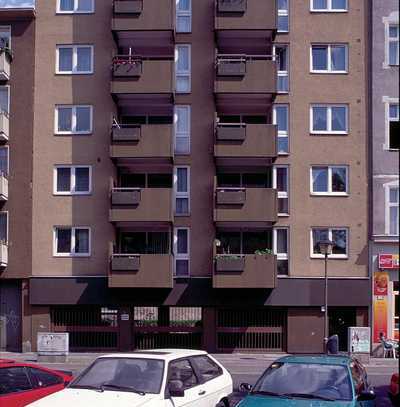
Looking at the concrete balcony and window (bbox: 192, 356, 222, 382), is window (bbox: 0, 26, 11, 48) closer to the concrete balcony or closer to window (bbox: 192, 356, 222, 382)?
the concrete balcony

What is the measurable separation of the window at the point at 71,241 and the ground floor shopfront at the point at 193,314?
114 cm

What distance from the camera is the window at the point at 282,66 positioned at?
32812mm

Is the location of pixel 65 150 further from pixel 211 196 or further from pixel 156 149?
pixel 211 196

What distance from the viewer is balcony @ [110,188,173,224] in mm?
31172

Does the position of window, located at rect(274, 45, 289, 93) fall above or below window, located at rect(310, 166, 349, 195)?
above

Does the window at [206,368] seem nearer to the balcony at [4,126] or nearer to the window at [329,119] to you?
the window at [329,119]

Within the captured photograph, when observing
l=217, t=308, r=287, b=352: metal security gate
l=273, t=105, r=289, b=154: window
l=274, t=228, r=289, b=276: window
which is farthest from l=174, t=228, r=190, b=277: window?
l=273, t=105, r=289, b=154: window

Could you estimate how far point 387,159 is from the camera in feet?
105

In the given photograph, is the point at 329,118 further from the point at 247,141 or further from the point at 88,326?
the point at 88,326

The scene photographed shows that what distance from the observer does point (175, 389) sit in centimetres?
1048

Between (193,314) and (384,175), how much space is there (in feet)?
31.4

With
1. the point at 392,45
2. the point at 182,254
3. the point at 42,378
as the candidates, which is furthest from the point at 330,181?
the point at 42,378

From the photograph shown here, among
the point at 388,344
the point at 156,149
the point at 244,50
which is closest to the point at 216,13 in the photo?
→ the point at 244,50

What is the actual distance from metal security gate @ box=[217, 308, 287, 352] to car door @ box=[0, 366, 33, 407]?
20.6m
